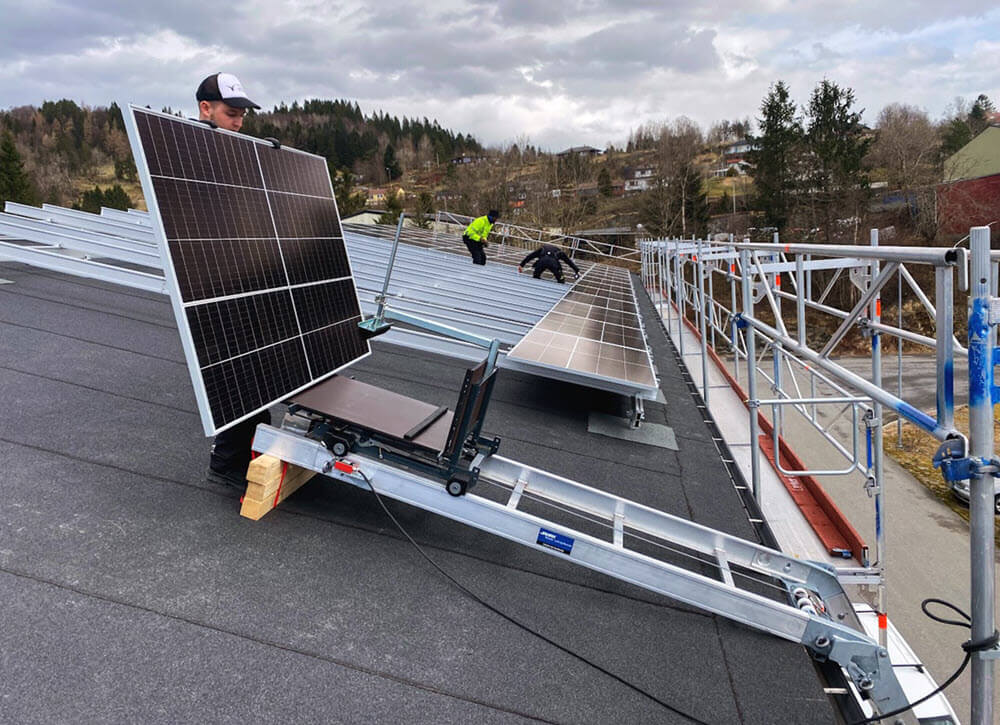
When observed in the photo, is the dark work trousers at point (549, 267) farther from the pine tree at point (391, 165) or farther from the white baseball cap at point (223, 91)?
the pine tree at point (391, 165)

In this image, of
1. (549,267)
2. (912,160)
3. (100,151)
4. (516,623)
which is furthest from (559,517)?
(100,151)

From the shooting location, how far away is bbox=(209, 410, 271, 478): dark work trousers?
166 inches

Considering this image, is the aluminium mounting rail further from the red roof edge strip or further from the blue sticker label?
the red roof edge strip

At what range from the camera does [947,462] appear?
8.28 feet

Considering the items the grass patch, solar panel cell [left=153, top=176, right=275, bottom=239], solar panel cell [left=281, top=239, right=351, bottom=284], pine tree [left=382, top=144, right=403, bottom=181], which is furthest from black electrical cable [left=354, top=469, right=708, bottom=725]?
pine tree [left=382, top=144, right=403, bottom=181]

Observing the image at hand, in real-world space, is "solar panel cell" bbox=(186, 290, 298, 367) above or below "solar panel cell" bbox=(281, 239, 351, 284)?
below

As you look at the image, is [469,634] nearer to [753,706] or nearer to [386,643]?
[386,643]

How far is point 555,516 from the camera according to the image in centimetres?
477

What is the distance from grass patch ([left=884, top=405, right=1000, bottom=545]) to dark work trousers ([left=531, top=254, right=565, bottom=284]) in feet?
51.3

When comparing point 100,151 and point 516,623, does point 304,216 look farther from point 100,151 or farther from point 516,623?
point 100,151

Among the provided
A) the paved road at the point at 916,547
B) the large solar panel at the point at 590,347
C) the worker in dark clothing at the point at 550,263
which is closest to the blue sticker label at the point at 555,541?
the large solar panel at the point at 590,347

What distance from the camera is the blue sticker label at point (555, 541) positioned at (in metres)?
3.70

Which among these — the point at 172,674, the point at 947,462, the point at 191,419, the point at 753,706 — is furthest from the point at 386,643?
the point at 191,419

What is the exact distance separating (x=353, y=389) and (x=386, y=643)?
6.85 feet
